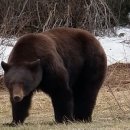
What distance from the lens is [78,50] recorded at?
35.6 feet

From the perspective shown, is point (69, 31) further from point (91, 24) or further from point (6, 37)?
point (91, 24)

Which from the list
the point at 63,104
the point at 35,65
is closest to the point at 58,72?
the point at 35,65

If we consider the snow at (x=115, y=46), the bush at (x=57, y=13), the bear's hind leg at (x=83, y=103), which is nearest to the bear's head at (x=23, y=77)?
the bear's hind leg at (x=83, y=103)

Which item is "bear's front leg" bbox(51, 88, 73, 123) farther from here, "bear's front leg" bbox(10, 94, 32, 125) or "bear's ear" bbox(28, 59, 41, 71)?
"bear's ear" bbox(28, 59, 41, 71)

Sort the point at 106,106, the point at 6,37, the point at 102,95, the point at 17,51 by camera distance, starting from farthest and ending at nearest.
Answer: the point at 6,37 < the point at 102,95 < the point at 106,106 < the point at 17,51

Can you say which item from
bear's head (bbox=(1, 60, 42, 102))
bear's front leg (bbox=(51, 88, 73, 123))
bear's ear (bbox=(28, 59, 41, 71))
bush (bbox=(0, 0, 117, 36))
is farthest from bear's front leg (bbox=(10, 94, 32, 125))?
bush (bbox=(0, 0, 117, 36))

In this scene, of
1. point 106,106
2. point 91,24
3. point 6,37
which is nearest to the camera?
point 106,106

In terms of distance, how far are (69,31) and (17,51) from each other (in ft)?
5.05

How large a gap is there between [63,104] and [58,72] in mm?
628

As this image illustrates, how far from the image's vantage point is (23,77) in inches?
372

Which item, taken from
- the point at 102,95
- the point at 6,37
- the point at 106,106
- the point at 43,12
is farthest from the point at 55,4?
the point at 106,106

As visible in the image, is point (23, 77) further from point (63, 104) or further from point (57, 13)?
point (57, 13)

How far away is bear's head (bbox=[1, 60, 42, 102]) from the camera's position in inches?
368

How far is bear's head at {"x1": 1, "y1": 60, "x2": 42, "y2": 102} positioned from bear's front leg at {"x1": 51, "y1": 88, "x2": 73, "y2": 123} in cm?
52
